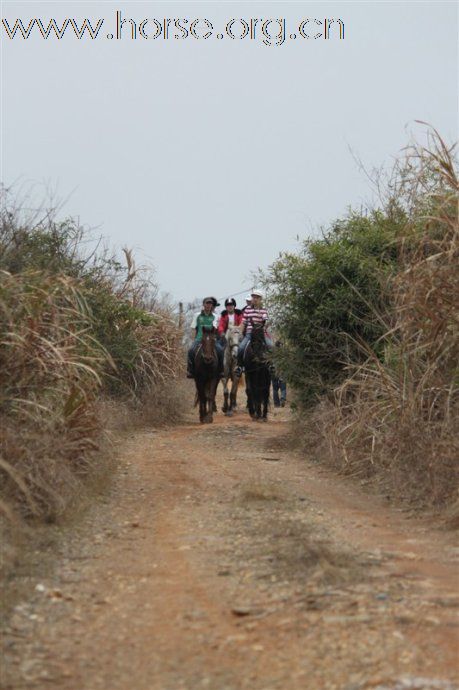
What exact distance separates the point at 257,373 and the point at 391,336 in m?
8.67

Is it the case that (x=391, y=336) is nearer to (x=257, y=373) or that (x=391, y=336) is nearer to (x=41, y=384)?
(x=41, y=384)

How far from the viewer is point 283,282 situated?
16672 millimetres

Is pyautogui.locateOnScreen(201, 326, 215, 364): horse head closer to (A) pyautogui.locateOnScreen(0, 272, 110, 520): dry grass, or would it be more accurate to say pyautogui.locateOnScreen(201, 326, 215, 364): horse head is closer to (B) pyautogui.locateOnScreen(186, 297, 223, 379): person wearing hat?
(B) pyautogui.locateOnScreen(186, 297, 223, 379): person wearing hat

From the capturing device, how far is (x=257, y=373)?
21.5 meters

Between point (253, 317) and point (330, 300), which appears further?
point (253, 317)

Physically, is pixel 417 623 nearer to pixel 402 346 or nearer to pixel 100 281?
pixel 402 346

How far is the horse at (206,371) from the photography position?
2066 centimetres

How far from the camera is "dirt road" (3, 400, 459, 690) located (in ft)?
17.1

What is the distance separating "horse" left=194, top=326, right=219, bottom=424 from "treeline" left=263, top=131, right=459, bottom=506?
406 cm

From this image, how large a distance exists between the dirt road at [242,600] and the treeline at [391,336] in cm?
82

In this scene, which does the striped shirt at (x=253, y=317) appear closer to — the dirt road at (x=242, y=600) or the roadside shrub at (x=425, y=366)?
the roadside shrub at (x=425, y=366)

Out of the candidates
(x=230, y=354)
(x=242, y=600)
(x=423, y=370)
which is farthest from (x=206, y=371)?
(x=242, y=600)

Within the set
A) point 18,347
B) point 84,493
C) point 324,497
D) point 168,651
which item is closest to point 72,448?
point 84,493

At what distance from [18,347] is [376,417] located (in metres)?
3.99
